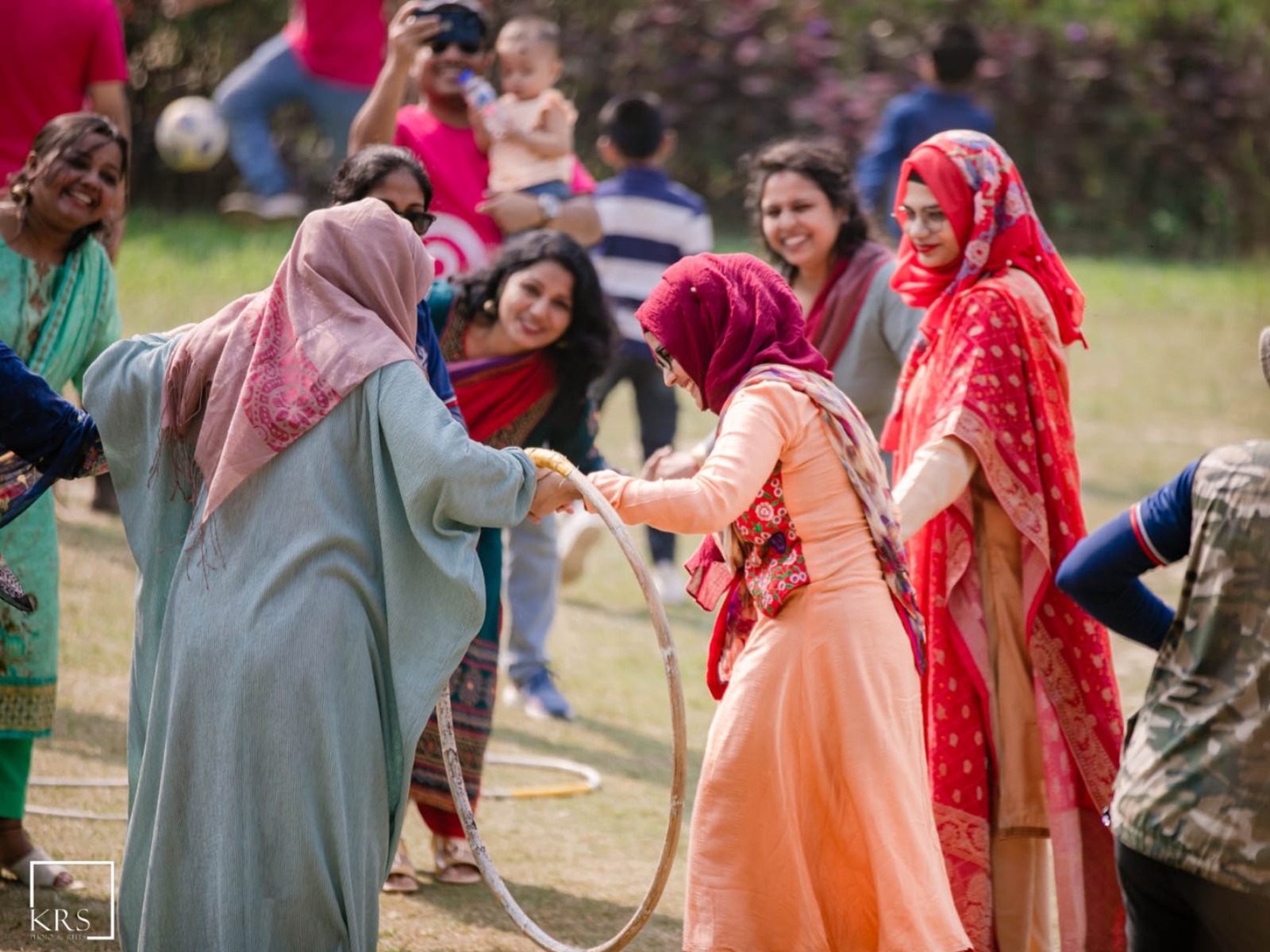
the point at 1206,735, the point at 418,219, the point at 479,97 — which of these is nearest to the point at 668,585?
the point at 479,97

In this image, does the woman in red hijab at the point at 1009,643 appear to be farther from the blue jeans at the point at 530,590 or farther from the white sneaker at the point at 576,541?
the white sneaker at the point at 576,541

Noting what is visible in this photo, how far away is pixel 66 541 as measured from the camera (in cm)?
831

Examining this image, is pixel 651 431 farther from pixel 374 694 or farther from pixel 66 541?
pixel 374 694

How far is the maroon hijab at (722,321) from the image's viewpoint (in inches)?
150

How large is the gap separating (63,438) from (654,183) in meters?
5.07

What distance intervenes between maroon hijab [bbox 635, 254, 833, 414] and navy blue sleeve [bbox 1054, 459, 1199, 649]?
0.90 meters

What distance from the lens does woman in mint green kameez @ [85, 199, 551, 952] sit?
3.54 meters

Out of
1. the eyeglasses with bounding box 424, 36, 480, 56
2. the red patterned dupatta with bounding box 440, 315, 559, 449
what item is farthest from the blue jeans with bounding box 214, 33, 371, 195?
the red patterned dupatta with bounding box 440, 315, 559, 449

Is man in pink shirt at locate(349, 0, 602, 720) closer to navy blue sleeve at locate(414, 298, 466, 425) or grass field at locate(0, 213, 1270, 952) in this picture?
grass field at locate(0, 213, 1270, 952)

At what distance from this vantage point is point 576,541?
787cm

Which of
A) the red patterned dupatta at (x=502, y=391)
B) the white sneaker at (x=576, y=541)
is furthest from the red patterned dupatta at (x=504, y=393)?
the white sneaker at (x=576, y=541)

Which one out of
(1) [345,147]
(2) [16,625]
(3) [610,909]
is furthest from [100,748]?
(1) [345,147]

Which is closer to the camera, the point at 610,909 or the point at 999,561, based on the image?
the point at 999,561

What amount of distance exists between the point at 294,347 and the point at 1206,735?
6.51ft
